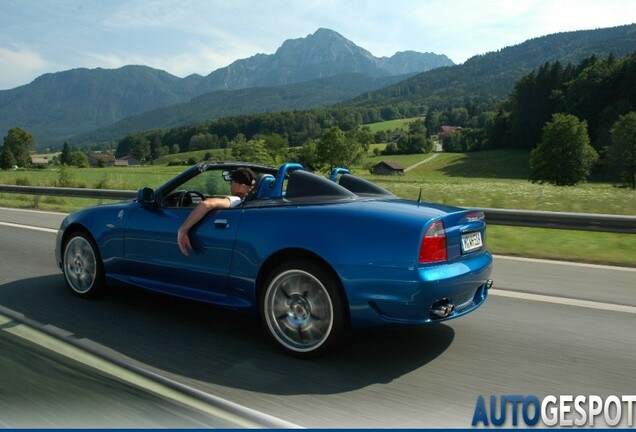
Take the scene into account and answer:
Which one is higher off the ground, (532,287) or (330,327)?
(330,327)

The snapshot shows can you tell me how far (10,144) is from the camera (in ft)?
330

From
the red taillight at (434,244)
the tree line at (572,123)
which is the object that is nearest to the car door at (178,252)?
the red taillight at (434,244)

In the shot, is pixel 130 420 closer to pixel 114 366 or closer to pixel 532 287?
pixel 114 366

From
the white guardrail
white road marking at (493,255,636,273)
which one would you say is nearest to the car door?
white road marking at (493,255,636,273)

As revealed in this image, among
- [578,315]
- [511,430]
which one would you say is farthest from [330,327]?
[578,315]

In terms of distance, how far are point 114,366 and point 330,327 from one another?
54.4 inches

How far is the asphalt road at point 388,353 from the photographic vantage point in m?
3.30

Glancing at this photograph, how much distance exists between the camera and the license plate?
164 inches

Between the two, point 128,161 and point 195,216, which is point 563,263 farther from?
point 128,161

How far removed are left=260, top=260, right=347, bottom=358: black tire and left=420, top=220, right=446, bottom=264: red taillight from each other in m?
0.61

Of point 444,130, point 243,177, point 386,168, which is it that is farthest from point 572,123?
point 444,130

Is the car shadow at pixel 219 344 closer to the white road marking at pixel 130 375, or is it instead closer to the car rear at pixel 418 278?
the white road marking at pixel 130 375

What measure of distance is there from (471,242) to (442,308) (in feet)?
2.30

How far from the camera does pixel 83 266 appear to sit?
570cm
